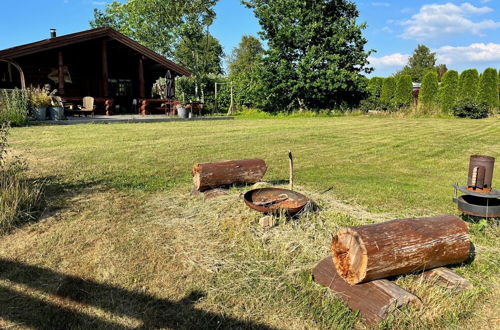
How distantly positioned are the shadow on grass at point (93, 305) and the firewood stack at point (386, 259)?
0.67 metres

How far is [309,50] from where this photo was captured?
22.3 m

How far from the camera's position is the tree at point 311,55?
72.3 feet

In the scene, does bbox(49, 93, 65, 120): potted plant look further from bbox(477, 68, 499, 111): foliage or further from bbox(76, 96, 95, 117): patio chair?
bbox(477, 68, 499, 111): foliage

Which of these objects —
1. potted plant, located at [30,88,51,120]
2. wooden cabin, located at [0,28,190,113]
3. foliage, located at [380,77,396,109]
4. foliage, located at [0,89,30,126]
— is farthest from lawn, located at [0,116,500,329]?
foliage, located at [380,77,396,109]

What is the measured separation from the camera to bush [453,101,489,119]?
1948cm

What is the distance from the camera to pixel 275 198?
3.94 m

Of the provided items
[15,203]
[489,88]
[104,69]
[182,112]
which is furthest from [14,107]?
[489,88]

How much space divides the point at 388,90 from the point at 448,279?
2317 centimetres

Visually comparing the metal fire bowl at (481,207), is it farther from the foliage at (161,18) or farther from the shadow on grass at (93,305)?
the foliage at (161,18)

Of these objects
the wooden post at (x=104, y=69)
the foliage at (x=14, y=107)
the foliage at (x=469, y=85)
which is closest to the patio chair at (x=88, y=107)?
the wooden post at (x=104, y=69)

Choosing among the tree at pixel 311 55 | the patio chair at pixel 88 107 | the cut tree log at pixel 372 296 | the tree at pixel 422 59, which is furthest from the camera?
the tree at pixel 422 59

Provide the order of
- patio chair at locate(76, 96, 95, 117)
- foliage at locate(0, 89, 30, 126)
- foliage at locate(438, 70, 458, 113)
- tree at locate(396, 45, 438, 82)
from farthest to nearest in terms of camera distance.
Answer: tree at locate(396, 45, 438, 82)
foliage at locate(438, 70, 458, 113)
patio chair at locate(76, 96, 95, 117)
foliage at locate(0, 89, 30, 126)

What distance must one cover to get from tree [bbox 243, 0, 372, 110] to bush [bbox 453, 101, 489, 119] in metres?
5.57

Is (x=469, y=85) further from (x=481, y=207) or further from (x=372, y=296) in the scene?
(x=372, y=296)
